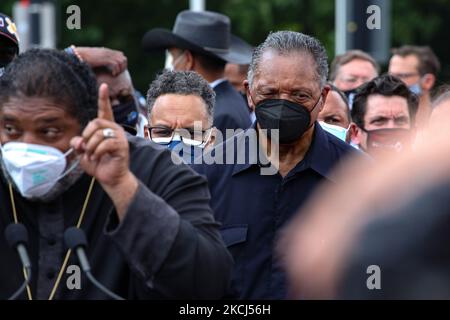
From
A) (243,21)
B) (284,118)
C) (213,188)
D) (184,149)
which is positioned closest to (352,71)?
(184,149)

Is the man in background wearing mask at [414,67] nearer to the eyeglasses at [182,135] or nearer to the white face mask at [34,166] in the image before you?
the eyeglasses at [182,135]

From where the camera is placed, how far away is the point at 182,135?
6.11m

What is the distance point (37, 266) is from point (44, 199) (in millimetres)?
208

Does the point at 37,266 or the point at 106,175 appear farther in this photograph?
the point at 37,266

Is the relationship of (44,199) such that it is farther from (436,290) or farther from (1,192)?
(436,290)

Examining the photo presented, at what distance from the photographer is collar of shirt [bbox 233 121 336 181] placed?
4.80 metres

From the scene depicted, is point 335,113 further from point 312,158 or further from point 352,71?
point 352,71

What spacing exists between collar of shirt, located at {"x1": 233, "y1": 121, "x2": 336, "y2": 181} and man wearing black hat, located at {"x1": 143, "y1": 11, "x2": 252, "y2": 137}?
2515mm

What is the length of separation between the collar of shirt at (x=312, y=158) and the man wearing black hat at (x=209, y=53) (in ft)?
8.25

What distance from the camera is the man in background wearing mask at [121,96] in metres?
6.58

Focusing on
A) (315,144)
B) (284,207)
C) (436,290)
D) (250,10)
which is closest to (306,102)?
(315,144)

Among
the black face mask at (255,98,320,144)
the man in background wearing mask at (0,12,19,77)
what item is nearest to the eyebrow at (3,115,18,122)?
the black face mask at (255,98,320,144)

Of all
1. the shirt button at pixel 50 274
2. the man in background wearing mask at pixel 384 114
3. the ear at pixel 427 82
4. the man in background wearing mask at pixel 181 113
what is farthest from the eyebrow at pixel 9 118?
the ear at pixel 427 82

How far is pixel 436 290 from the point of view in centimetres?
208
